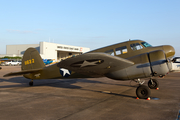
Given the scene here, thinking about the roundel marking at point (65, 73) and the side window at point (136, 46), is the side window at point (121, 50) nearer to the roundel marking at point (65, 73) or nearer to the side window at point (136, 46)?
the side window at point (136, 46)

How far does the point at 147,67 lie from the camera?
643 centimetres

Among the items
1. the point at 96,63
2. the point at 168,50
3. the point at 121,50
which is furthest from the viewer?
the point at 121,50

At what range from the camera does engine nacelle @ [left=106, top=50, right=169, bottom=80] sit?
6305 millimetres

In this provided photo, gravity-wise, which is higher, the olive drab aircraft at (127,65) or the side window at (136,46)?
the side window at (136,46)

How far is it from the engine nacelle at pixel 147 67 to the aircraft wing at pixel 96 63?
243mm

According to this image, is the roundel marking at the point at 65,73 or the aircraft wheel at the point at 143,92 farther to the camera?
the roundel marking at the point at 65,73

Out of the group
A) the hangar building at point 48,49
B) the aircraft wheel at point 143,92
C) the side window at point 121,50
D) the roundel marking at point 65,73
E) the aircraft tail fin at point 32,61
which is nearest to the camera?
the aircraft wheel at point 143,92

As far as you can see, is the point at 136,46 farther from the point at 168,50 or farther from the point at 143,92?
the point at 143,92

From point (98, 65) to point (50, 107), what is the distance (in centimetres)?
263

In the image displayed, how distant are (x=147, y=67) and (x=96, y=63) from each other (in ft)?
7.23

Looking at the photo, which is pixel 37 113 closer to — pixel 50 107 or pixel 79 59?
pixel 50 107

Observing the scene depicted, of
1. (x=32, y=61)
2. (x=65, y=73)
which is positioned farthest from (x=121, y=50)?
(x=32, y=61)

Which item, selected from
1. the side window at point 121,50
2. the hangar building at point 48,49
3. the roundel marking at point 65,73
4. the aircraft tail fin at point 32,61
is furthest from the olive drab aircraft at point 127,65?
the hangar building at point 48,49

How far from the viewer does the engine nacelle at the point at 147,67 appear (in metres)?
6.30
